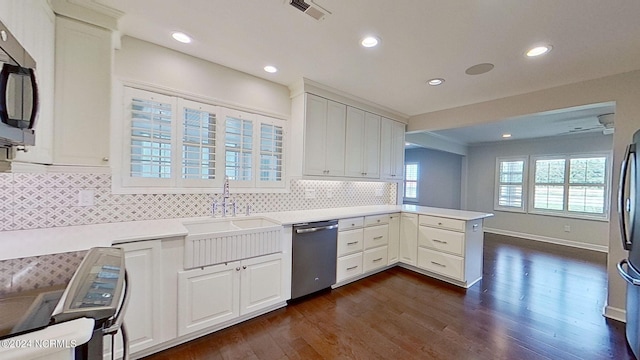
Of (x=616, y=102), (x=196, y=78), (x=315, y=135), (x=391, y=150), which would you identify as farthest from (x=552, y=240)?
(x=196, y=78)

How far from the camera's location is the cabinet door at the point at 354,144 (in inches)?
142

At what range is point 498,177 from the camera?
22.6ft

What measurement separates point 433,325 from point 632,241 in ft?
5.83

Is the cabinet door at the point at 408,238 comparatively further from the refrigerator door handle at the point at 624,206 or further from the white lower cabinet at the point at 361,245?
the refrigerator door handle at the point at 624,206

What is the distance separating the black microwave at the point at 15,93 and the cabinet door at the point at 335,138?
2600mm

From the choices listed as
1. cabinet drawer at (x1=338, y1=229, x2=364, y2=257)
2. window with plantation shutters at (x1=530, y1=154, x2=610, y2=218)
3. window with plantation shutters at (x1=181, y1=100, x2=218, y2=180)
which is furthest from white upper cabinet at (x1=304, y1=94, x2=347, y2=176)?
window with plantation shutters at (x1=530, y1=154, x2=610, y2=218)

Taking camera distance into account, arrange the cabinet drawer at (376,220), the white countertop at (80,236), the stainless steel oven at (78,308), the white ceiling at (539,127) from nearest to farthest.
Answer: the stainless steel oven at (78,308) < the white countertop at (80,236) < the cabinet drawer at (376,220) < the white ceiling at (539,127)

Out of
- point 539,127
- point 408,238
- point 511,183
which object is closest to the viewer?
point 408,238

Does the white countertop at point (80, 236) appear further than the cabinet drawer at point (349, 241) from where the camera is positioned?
No

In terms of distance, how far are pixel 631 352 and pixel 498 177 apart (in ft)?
18.2

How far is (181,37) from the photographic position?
2.19 metres

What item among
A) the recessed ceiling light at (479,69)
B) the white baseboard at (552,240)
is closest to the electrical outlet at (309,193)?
the recessed ceiling light at (479,69)

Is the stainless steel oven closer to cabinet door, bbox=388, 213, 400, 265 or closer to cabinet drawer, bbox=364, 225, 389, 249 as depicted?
cabinet drawer, bbox=364, 225, 389, 249

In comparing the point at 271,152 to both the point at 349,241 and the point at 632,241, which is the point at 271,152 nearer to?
the point at 349,241
